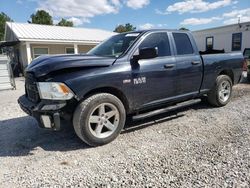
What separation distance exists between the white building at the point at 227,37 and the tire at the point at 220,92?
55.9 feet

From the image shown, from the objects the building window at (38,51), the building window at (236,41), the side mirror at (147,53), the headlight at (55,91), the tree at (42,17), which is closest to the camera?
the headlight at (55,91)

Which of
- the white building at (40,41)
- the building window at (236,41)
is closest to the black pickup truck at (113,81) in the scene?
the white building at (40,41)

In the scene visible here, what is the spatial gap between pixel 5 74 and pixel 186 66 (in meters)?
9.06

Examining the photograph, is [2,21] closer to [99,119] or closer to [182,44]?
[182,44]

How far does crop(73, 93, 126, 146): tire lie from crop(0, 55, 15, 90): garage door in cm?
860

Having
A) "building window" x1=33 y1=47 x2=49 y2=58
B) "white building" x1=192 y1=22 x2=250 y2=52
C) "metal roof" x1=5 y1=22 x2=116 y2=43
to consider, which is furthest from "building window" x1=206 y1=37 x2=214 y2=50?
"building window" x1=33 y1=47 x2=49 y2=58

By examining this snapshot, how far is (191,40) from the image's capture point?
5.36 meters

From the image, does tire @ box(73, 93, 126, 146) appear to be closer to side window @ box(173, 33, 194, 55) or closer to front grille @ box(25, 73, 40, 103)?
front grille @ box(25, 73, 40, 103)

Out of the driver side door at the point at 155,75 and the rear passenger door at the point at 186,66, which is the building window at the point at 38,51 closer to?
the rear passenger door at the point at 186,66

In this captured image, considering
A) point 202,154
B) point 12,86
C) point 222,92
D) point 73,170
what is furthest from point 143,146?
point 12,86

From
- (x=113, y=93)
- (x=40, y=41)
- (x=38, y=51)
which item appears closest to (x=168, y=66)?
(x=113, y=93)

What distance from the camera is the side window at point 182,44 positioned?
5.01 metres

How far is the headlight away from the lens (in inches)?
136

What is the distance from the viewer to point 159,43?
4734 millimetres
